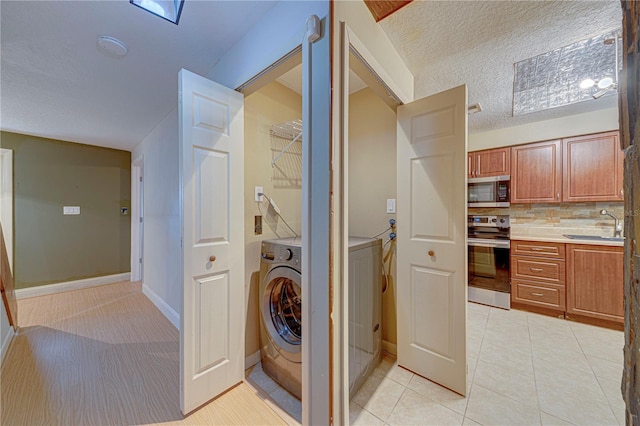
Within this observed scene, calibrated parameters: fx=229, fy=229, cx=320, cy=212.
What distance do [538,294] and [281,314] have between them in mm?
2691

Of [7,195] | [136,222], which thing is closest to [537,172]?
[136,222]

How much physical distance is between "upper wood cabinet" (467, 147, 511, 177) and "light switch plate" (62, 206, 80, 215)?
17.3ft

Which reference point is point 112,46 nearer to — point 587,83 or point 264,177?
point 264,177

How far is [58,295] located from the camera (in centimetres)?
312

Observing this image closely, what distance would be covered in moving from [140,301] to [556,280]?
4717mm

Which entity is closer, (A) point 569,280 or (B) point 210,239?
(B) point 210,239

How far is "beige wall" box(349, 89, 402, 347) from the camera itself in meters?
1.75

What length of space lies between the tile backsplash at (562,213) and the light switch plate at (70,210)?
5.41 metres

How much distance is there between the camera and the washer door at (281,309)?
4.81 feet

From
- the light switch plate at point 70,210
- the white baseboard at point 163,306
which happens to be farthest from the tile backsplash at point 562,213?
the light switch plate at point 70,210

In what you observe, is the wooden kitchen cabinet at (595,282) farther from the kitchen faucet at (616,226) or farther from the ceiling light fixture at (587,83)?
the ceiling light fixture at (587,83)

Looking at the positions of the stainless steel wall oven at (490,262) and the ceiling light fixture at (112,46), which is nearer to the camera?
the ceiling light fixture at (112,46)

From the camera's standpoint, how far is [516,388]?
4.61 ft

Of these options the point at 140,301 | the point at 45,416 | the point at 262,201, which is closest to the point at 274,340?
the point at 262,201
